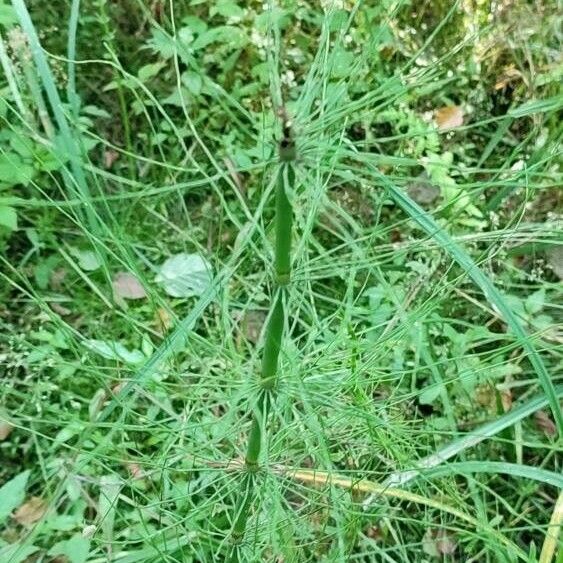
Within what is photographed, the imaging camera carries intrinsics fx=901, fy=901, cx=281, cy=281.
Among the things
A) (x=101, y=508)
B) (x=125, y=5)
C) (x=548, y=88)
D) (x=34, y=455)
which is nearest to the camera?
(x=101, y=508)

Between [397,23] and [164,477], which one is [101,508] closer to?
[164,477]

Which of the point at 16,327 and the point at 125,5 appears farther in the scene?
the point at 125,5

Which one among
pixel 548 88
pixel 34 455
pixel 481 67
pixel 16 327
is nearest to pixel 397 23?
pixel 481 67

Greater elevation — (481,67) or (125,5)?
(125,5)

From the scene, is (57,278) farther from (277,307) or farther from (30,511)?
Answer: (277,307)

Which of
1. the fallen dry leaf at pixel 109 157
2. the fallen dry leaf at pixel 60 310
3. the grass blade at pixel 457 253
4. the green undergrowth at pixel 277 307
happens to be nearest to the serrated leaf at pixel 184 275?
the green undergrowth at pixel 277 307

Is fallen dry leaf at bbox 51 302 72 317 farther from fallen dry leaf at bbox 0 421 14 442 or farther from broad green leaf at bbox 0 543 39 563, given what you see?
broad green leaf at bbox 0 543 39 563

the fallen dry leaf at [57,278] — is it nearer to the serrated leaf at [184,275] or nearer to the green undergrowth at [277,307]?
the green undergrowth at [277,307]

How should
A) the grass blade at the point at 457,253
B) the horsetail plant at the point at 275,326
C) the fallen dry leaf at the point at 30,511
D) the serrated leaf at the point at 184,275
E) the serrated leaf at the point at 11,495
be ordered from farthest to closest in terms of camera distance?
the serrated leaf at the point at 184,275 → the fallen dry leaf at the point at 30,511 → the serrated leaf at the point at 11,495 → the grass blade at the point at 457,253 → the horsetail plant at the point at 275,326
